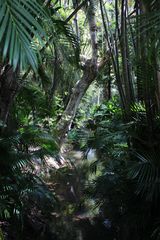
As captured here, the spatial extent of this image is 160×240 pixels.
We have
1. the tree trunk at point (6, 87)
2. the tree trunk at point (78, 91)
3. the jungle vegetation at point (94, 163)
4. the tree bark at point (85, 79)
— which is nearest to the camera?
the jungle vegetation at point (94, 163)

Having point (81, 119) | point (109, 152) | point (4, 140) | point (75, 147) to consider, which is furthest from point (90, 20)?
point (81, 119)

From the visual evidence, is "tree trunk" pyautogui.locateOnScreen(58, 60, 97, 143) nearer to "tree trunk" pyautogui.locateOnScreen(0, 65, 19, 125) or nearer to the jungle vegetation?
the jungle vegetation

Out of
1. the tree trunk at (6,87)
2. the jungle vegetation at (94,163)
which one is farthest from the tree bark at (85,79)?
the tree trunk at (6,87)

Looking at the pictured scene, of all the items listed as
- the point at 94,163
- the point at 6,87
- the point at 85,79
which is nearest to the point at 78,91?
the point at 85,79

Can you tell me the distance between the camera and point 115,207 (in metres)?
3.22

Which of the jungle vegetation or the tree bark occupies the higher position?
the tree bark

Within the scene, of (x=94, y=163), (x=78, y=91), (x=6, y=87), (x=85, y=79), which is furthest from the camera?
(x=78, y=91)

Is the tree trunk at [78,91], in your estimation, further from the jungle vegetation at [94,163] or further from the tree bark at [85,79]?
the jungle vegetation at [94,163]

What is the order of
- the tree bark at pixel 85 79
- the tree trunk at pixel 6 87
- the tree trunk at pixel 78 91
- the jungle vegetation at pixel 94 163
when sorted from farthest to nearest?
the tree trunk at pixel 78 91 < the tree bark at pixel 85 79 < the tree trunk at pixel 6 87 < the jungle vegetation at pixel 94 163

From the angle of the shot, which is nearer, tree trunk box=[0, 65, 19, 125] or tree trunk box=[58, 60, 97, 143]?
tree trunk box=[0, 65, 19, 125]

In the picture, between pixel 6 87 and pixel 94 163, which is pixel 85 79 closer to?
pixel 94 163

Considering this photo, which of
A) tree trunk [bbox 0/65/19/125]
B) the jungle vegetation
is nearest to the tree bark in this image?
the jungle vegetation

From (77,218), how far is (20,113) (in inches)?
78.0

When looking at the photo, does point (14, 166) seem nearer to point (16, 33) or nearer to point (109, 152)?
point (109, 152)
